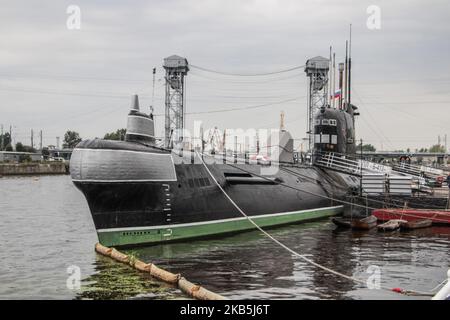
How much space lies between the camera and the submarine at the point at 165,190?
846 inches

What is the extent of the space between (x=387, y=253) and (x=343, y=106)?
2572 cm

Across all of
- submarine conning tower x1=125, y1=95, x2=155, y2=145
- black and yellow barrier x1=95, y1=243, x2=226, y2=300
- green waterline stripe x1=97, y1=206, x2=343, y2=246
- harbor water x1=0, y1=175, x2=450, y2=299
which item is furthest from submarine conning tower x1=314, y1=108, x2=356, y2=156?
black and yellow barrier x1=95, y1=243, x2=226, y2=300

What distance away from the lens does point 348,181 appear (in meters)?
40.0

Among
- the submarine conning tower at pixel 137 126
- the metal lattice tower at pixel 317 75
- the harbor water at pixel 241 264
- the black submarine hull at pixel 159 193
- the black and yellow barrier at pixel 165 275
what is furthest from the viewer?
the metal lattice tower at pixel 317 75

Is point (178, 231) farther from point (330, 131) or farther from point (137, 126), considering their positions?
point (330, 131)

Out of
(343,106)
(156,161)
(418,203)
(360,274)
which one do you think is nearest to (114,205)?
(156,161)

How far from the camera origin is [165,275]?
16.1 m

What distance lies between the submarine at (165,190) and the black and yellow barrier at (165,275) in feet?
5.00

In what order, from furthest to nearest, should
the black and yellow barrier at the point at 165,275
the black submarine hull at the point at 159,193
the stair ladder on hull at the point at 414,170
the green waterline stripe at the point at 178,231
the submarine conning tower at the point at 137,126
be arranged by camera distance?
the stair ladder on hull at the point at 414,170 → the submarine conning tower at the point at 137,126 → the green waterline stripe at the point at 178,231 → the black submarine hull at the point at 159,193 → the black and yellow barrier at the point at 165,275

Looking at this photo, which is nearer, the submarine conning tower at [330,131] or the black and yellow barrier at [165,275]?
the black and yellow barrier at [165,275]

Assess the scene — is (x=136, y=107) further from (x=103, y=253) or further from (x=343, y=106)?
(x=343, y=106)

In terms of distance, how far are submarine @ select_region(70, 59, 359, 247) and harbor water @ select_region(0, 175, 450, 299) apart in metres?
0.80

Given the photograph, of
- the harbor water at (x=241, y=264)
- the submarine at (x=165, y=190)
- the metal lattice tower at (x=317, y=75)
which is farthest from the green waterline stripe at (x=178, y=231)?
the metal lattice tower at (x=317, y=75)

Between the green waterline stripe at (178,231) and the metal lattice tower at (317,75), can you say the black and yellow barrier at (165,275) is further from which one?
the metal lattice tower at (317,75)
